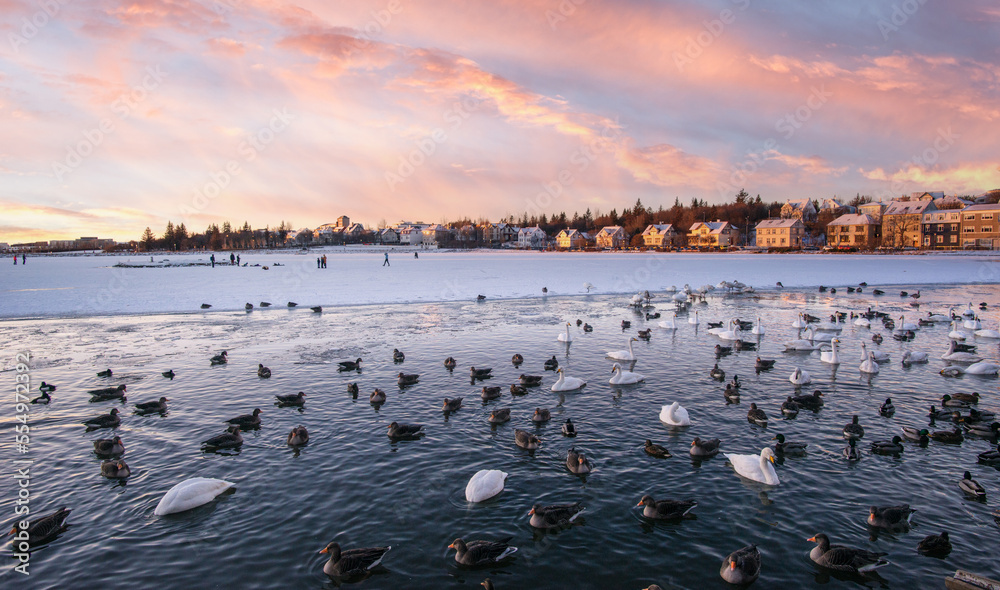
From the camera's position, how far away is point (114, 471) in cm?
874

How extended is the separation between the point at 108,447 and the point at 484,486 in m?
7.37

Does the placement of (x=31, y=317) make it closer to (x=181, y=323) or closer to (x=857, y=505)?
(x=181, y=323)

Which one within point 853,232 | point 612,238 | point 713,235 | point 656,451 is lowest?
point 656,451

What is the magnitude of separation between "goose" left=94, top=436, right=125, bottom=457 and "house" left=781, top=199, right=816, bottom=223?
525 feet

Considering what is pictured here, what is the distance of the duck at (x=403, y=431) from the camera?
33.7ft

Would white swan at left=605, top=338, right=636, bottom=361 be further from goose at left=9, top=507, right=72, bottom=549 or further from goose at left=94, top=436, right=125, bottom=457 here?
goose at left=9, top=507, right=72, bottom=549

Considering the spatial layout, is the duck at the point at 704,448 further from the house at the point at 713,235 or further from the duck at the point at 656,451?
the house at the point at 713,235

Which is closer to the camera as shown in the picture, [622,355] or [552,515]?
[552,515]

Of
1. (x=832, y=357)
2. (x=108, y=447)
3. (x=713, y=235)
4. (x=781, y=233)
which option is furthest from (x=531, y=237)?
(x=108, y=447)

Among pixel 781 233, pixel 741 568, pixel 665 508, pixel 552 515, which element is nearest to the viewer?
pixel 741 568

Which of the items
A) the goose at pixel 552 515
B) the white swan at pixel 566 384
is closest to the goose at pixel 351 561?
the goose at pixel 552 515

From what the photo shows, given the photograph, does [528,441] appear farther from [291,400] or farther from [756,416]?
[291,400]

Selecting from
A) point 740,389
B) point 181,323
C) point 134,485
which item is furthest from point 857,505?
point 181,323

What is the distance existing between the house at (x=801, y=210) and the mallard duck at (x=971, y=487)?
503 feet
